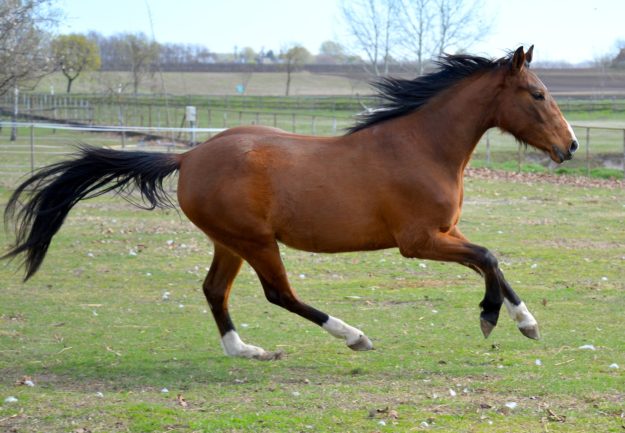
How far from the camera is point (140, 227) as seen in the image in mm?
16047

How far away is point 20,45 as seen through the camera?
1869 cm

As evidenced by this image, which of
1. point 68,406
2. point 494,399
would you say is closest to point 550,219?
point 494,399

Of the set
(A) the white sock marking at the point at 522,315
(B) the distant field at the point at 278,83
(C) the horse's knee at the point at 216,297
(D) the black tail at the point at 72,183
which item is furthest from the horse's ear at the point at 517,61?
(B) the distant field at the point at 278,83

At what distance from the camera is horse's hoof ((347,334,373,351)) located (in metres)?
7.16

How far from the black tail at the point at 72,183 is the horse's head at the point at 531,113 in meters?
2.99

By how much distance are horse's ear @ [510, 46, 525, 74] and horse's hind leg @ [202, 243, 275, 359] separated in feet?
9.58

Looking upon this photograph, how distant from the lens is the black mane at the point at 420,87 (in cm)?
764

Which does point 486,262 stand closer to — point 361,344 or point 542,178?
point 361,344

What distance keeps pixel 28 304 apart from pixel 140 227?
21.0ft

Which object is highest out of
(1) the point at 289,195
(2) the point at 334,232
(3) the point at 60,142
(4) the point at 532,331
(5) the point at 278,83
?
(1) the point at 289,195

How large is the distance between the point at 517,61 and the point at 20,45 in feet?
46.3

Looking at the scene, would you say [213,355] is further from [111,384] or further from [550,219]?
[550,219]

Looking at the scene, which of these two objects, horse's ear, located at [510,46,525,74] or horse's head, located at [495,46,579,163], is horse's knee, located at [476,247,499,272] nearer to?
horse's head, located at [495,46,579,163]

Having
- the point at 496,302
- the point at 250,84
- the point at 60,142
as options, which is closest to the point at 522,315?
the point at 496,302
